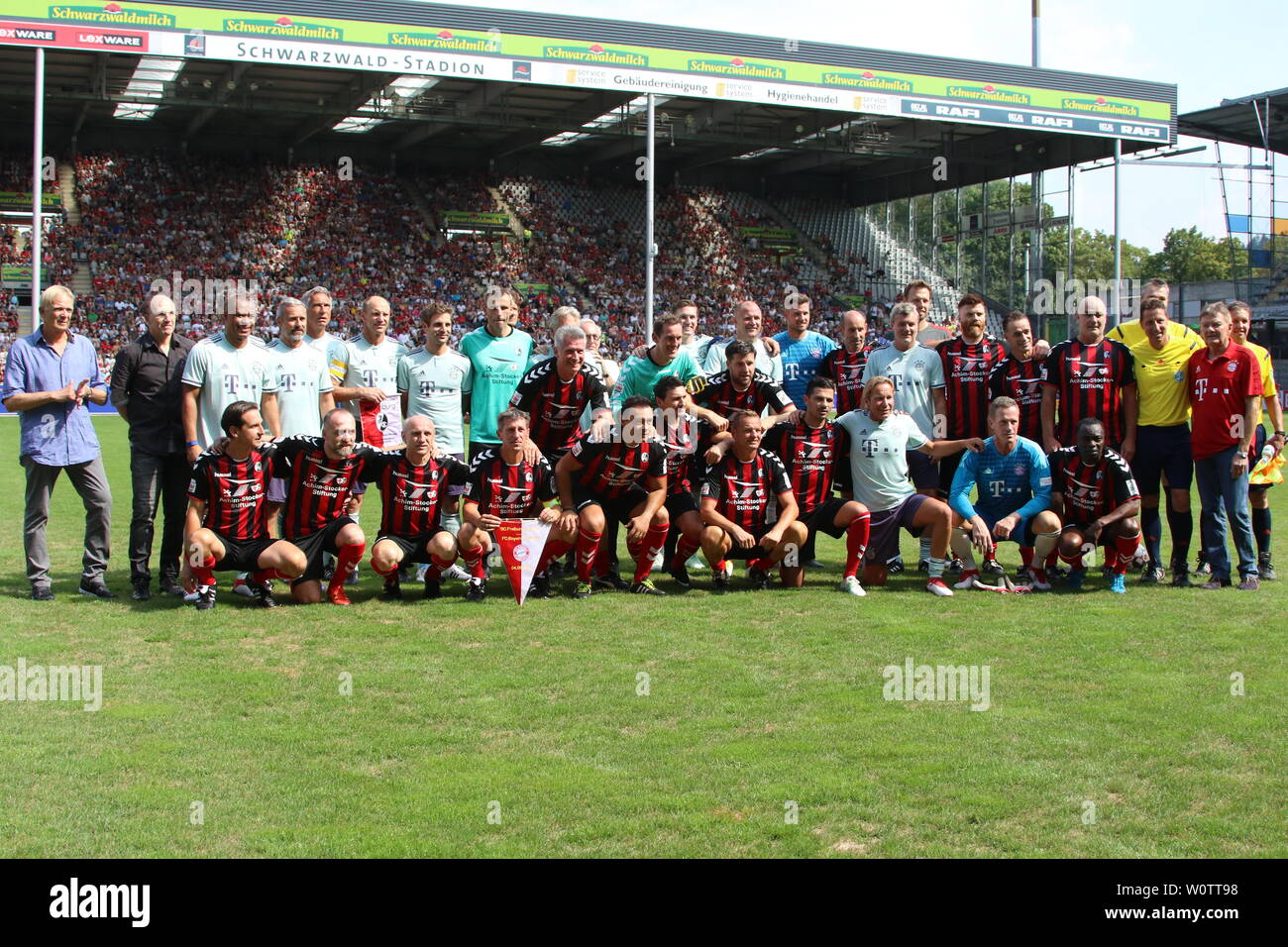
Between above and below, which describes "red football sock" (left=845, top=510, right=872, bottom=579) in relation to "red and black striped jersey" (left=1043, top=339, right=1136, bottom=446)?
below

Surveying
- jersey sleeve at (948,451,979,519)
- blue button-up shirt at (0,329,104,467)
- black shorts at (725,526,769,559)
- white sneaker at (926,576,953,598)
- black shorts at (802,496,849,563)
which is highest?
blue button-up shirt at (0,329,104,467)

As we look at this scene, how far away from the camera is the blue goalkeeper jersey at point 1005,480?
8.22m

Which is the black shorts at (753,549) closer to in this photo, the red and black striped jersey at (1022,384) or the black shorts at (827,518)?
the black shorts at (827,518)

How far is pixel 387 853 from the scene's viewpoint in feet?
11.7

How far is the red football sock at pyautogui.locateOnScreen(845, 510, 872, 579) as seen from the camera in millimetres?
8016

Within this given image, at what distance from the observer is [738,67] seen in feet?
88.9

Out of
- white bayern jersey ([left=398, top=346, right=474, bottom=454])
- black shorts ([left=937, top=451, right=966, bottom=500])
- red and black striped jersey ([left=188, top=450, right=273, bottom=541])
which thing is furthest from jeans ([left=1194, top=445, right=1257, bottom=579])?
red and black striped jersey ([left=188, top=450, right=273, bottom=541])

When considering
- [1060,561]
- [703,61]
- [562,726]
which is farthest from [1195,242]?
[562,726]

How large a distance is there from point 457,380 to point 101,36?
61.3 ft

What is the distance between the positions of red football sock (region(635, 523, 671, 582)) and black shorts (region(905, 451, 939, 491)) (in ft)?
6.38

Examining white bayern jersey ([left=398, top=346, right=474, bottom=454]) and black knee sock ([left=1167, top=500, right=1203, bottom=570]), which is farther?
black knee sock ([left=1167, top=500, right=1203, bottom=570])

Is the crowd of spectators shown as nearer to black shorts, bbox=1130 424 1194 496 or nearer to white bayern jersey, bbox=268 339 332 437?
white bayern jersey, bbox=268 339 332 437

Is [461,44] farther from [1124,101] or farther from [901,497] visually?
[901,497]

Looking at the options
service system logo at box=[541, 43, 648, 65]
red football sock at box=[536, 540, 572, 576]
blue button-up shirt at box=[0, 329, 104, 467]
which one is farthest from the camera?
service system logo at box=[541, 43, 648, 65]
